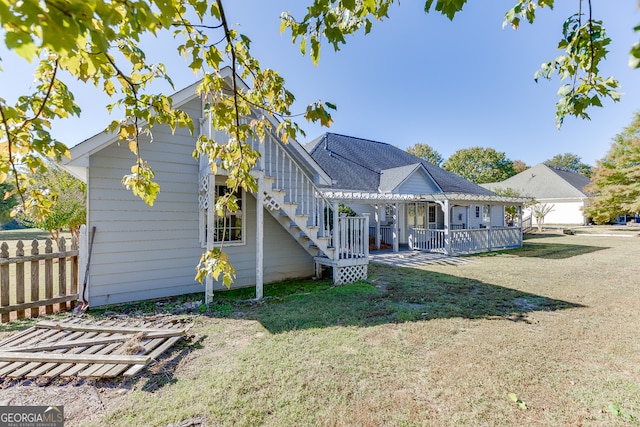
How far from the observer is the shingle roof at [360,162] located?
1591 cm

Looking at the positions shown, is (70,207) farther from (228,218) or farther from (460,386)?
(460,386)

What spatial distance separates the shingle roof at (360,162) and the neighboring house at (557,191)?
48.2ft

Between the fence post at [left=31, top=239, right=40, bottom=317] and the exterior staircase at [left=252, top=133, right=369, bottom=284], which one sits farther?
the exterior staircase at [left=252, top=133, right=369, bottom=284]

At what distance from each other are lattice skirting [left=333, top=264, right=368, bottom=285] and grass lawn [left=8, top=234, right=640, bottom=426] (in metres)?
0.73

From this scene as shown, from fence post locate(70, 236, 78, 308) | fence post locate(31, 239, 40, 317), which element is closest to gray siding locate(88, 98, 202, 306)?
fence post locate(70, 236, 78, 308)

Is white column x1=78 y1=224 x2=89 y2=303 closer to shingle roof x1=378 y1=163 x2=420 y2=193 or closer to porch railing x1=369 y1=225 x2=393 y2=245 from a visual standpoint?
porch railing x1=369 y1=225 x2=393 y2=245

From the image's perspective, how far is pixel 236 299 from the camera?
619cm

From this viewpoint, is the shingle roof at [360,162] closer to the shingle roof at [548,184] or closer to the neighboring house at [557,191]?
the neighboring house at [557,191]

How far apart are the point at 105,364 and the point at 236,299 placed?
2.97m

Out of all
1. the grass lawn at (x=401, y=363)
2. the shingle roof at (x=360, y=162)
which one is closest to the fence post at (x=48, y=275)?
the grass lawn at (x=401, y=363)

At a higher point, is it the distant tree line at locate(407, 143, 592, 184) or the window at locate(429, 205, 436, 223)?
the distant tree line at locate(407, 143, 592, 184)

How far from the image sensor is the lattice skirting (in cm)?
732

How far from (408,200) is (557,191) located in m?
29.5

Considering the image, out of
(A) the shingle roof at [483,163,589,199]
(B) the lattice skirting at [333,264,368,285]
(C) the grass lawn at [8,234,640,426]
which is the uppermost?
(A) the shingle roof at [483,163,589,199]
